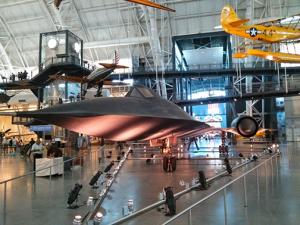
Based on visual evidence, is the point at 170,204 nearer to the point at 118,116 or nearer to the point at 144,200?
the point at 144,200

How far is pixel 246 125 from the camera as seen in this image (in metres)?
9.87

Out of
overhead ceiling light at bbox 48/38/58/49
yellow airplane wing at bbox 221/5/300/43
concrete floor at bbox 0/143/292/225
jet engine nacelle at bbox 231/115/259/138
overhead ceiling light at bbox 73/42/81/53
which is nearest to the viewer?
concrete floor at bbox 0/143/292/225

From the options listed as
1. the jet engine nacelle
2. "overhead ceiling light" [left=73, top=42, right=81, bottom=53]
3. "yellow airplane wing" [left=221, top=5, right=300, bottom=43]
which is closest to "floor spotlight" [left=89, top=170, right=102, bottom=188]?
the jet engine nacelle

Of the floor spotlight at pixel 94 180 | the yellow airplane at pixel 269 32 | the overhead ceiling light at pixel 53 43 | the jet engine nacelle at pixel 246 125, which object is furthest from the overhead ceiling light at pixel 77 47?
the floor spotlight at pixel 94 180

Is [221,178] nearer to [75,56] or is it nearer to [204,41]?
[75,56]

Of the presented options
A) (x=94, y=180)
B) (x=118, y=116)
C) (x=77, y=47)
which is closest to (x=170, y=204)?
(x=118, y=116)

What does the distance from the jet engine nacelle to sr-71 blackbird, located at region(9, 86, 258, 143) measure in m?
3.19

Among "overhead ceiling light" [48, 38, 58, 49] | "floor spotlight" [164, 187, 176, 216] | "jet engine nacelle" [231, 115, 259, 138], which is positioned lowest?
"floor spotlight" [164, 187, 176, 216]

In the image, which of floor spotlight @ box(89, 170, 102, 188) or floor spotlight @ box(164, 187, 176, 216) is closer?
floor spotlight @ box(164, 187, 176, 216)

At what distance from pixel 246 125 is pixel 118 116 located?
6519 millimetres

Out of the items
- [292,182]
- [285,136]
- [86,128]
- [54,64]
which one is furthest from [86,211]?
[285,136]

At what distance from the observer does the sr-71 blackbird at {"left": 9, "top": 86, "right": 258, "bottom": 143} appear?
418 centimetres

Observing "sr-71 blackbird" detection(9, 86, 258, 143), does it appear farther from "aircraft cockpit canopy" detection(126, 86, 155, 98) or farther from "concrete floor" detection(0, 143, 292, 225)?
"concrete floor" detection(0, 143, 292, 225)

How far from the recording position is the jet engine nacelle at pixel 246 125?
31.9 ft
